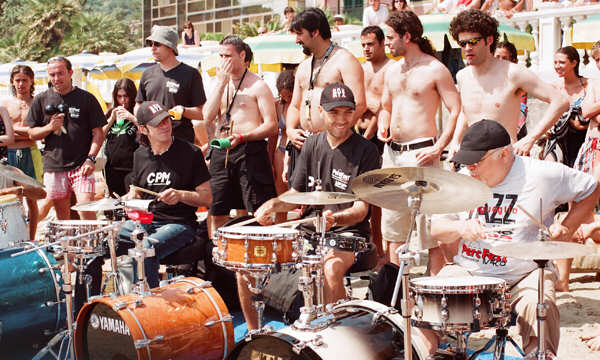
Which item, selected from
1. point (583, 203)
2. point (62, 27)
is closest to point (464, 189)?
point (583, 203)

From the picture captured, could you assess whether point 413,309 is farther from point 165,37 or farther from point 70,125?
point 70,125

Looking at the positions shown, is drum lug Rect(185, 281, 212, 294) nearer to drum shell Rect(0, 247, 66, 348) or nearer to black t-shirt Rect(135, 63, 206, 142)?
drum shell Rect(0, 247, 66, 348)

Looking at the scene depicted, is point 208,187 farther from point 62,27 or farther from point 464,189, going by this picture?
point 62,27

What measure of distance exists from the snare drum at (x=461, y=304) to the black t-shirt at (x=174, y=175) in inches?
104

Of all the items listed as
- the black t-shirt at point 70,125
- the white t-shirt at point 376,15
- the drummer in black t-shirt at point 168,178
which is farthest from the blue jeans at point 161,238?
the white t-shirt at point 376,15

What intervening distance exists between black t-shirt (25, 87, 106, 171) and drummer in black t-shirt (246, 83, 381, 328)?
9.64 ft

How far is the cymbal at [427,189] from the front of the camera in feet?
11.4

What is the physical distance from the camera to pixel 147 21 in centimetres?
6700

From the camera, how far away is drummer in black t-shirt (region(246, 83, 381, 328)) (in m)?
4.84

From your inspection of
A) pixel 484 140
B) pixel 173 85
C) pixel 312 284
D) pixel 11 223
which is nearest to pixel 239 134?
pixel 173 85

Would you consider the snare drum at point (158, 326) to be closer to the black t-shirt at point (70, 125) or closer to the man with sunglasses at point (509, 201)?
the man with sunglasses at point (509, 201)

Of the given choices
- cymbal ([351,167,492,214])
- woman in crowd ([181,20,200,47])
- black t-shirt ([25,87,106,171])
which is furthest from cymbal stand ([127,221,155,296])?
woman in crowd ([181,20,200,47])

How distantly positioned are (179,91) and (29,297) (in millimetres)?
2725

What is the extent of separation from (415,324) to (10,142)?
5.05 m
